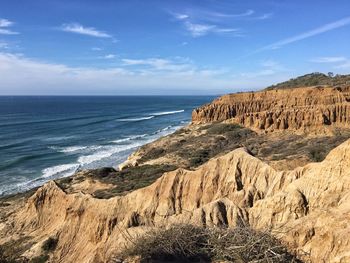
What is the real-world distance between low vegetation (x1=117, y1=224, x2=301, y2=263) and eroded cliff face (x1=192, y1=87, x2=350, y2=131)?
35961mm

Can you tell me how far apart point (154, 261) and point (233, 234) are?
262cm

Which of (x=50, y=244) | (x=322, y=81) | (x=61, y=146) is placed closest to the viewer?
(x=50, y=244)

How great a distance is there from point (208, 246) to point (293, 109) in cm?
4038

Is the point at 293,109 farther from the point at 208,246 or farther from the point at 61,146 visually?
the point at 208,246

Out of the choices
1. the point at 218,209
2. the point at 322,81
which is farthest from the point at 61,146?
the point at 218,209

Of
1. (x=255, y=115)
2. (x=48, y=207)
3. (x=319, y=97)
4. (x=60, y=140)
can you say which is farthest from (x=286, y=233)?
(x=60, y=140)

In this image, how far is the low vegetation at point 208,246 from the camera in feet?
41.2

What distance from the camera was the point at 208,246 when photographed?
1388cm

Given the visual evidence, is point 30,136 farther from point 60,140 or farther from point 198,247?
point 198,247

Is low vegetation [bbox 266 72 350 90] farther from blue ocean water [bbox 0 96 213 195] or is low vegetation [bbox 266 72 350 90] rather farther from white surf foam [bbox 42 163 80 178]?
white surf foam [bbox 42 163 80 178]

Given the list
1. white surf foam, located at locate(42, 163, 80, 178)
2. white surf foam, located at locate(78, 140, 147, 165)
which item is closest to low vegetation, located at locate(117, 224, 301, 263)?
white surf foam, located at locate(42, 163, 80, 178)

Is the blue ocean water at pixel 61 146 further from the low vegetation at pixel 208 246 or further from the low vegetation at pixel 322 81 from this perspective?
the low vegetation at pixel 208 246

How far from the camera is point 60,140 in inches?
3113

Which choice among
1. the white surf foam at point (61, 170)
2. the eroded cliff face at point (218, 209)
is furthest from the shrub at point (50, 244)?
the white surf foam at point (61, 170)
